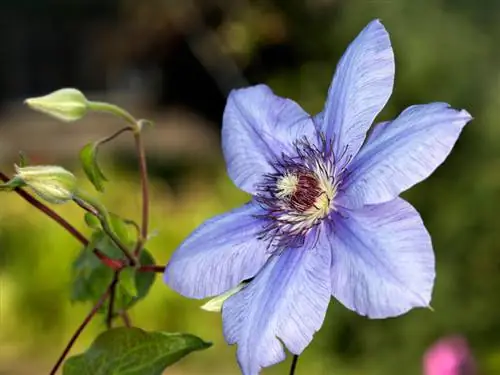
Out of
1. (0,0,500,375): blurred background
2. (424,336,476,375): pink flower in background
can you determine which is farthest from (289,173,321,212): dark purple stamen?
(424,336,476,375): pink flower in background

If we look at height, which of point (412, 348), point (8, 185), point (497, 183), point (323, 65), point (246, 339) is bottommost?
point (412, 348)

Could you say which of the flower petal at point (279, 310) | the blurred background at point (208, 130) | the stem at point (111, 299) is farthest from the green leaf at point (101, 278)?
the blurred background at point (208, 130)

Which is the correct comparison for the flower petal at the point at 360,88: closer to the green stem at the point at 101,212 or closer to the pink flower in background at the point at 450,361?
the green stem at the point at 101,212

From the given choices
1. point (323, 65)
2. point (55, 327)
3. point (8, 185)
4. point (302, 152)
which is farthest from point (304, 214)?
point (55, 327)

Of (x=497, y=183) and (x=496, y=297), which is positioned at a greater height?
(x=497, y=183)

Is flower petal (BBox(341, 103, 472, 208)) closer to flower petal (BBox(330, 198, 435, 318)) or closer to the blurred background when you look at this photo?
flower petal (BBox(330, 198, 435, 318))

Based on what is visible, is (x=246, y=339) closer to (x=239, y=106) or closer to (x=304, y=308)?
(x=304, y=308)
